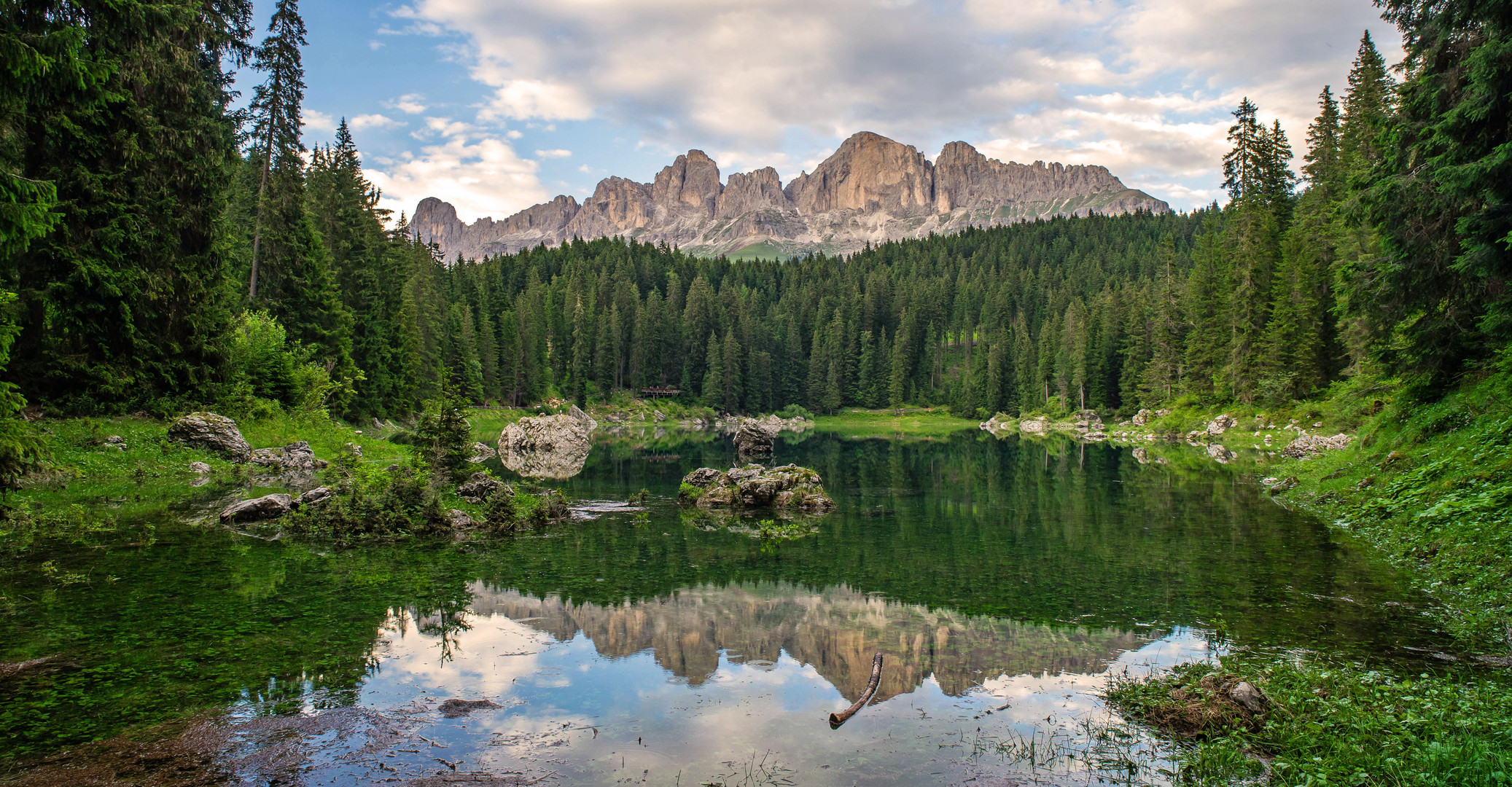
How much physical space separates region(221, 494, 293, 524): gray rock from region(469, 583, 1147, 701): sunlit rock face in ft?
29.4

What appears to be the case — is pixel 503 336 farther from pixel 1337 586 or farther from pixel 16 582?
pixel 1337 586

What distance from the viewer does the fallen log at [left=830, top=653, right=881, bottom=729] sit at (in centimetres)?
800

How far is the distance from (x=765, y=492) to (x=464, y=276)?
80377 millimetres

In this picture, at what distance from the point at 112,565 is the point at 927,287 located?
141977mm

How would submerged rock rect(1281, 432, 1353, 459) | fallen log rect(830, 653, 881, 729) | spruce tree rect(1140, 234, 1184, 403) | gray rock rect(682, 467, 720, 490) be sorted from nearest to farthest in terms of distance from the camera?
1. fallen log rect(830, 653, 881, 729)
2. gray rock rect(682, 467, 720, 490)
3. submerged rock rect(1281, 432, 1353, 459)
4. spruce tree rect(1140, 234, 1184, 403)

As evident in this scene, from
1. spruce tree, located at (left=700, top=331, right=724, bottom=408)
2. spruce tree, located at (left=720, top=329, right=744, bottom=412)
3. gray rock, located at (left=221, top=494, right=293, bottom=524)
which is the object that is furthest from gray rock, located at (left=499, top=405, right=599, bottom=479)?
spruce tree, located at (left=720, top=329, right=744, bottom=412)

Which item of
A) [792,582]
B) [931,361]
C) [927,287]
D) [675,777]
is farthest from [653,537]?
[927,287]

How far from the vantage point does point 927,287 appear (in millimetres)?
145250

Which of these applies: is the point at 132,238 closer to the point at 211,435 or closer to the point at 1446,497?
the point at 211,435

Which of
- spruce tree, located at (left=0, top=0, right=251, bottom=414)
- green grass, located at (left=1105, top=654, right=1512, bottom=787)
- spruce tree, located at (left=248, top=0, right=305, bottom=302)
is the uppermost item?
spruce tree, located at (left=248, top=0, right=305, bottom=302)

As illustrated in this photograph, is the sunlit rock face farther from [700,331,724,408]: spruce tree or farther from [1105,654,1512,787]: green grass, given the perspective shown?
[700,331,724,408]: spruce tree

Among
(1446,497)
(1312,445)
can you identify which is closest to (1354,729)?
(1446,497)

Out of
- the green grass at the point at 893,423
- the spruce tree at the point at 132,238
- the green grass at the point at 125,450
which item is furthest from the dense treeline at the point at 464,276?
the green grass at the point at 893,423

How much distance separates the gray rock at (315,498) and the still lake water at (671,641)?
2.64 metres
